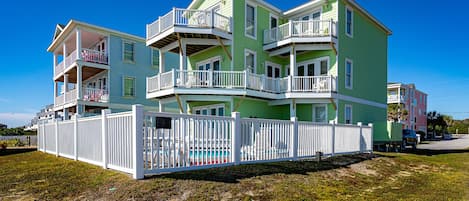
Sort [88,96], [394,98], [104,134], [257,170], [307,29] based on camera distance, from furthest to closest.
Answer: [394,98]
[88,96]
[307,29]
[257,170]
[104,134]

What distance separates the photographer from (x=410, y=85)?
4750 centimetres

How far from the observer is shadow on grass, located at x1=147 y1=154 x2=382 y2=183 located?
690 centimetres

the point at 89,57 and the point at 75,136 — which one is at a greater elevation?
the point at 89,57

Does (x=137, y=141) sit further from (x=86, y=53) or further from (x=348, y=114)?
(x=86, y=53)

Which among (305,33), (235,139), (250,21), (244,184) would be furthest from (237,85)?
(244,184)

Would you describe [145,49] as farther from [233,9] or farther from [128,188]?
[128,188]

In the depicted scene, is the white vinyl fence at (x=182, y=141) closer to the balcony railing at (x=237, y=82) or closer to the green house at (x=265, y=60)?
the balcony railing at (x=237, y=82)

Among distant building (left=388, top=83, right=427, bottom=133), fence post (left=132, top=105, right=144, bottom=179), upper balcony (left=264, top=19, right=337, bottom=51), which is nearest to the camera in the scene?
fence post (left=132, top=105, right=144, bottom=179)

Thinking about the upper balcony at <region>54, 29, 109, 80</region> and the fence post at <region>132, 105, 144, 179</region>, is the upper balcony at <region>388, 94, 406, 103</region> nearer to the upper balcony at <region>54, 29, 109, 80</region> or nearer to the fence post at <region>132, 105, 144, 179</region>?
the upper balcony at <region>54, 29, 109, 80</region>

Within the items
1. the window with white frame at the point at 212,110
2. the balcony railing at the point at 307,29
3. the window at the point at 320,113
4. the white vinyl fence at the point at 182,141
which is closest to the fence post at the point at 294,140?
the white vinyl fence at the point at 182,141

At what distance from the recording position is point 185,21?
15891mm

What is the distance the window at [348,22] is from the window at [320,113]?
5040mm

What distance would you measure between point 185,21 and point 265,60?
5.88m

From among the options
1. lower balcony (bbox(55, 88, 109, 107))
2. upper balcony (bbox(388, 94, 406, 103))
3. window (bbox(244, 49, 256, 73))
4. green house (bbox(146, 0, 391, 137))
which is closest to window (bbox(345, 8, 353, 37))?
green house (bbox(146, 0, 391, 137))
